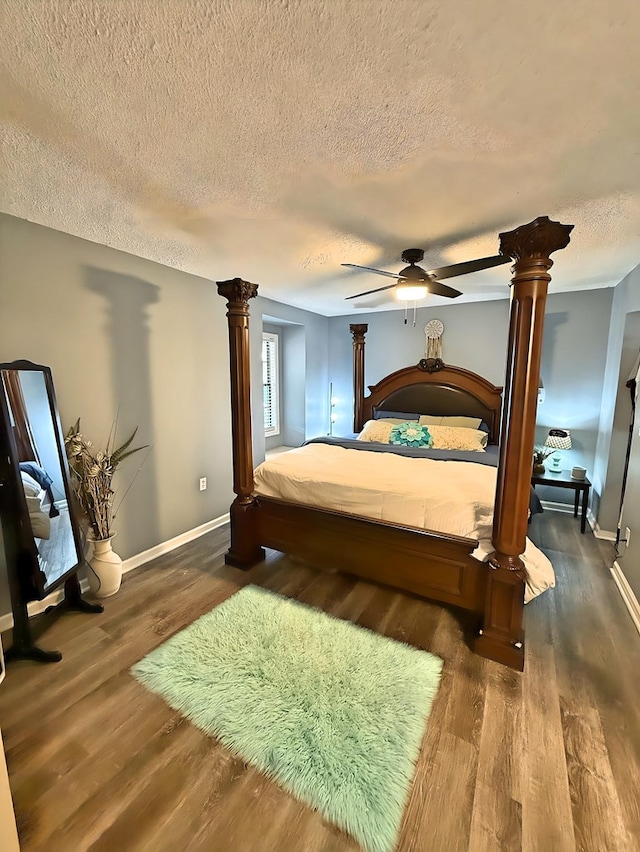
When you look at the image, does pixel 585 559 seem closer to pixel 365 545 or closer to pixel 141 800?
pixel 365 545

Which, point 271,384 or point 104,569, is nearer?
point 104,569

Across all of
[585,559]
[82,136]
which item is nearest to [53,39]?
[82,136]

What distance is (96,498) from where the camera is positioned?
8.13ft

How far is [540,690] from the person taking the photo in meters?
1.80

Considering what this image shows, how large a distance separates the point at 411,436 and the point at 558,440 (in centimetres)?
148

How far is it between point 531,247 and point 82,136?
1985 mm

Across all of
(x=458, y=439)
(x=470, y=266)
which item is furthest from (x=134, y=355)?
(x=458, y=439)

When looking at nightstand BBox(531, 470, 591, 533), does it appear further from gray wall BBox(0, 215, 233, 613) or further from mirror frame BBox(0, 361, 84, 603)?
mirror frame BBox(0, 361, 84, 603)

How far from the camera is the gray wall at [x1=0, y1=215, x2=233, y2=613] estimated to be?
2.24m

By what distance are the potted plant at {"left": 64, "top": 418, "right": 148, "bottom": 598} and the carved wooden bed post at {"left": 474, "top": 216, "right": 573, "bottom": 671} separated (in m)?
2.44

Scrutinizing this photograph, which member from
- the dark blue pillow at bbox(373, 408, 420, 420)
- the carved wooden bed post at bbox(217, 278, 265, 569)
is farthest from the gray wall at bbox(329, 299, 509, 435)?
the carved wooden bed post at bbox(217, 278, 265, 569)

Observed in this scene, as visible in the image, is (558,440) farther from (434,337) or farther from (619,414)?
(434,337)

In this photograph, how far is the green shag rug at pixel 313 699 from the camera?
1363 mm

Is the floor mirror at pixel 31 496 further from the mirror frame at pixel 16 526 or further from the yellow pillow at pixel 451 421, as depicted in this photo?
the yellow pillow at pixel 451 421
